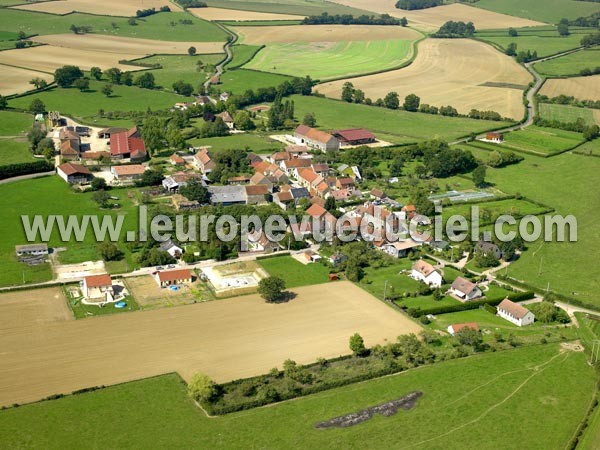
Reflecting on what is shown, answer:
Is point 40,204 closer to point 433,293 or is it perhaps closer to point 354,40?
point 433,293

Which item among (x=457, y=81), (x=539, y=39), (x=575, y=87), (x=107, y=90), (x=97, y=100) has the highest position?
(x=539, y=39)

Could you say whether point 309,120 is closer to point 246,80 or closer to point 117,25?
point 246,80

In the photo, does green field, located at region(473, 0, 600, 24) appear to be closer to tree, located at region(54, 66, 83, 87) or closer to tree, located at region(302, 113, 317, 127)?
tree, located at region(302, 113, 317, 127)

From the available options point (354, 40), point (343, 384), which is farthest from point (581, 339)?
point (354, 40)

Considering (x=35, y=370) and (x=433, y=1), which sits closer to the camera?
(x=35, y=370)

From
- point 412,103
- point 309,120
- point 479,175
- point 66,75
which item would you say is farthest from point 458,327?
point 66,75

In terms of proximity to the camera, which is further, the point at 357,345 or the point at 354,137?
the point at 354,137
